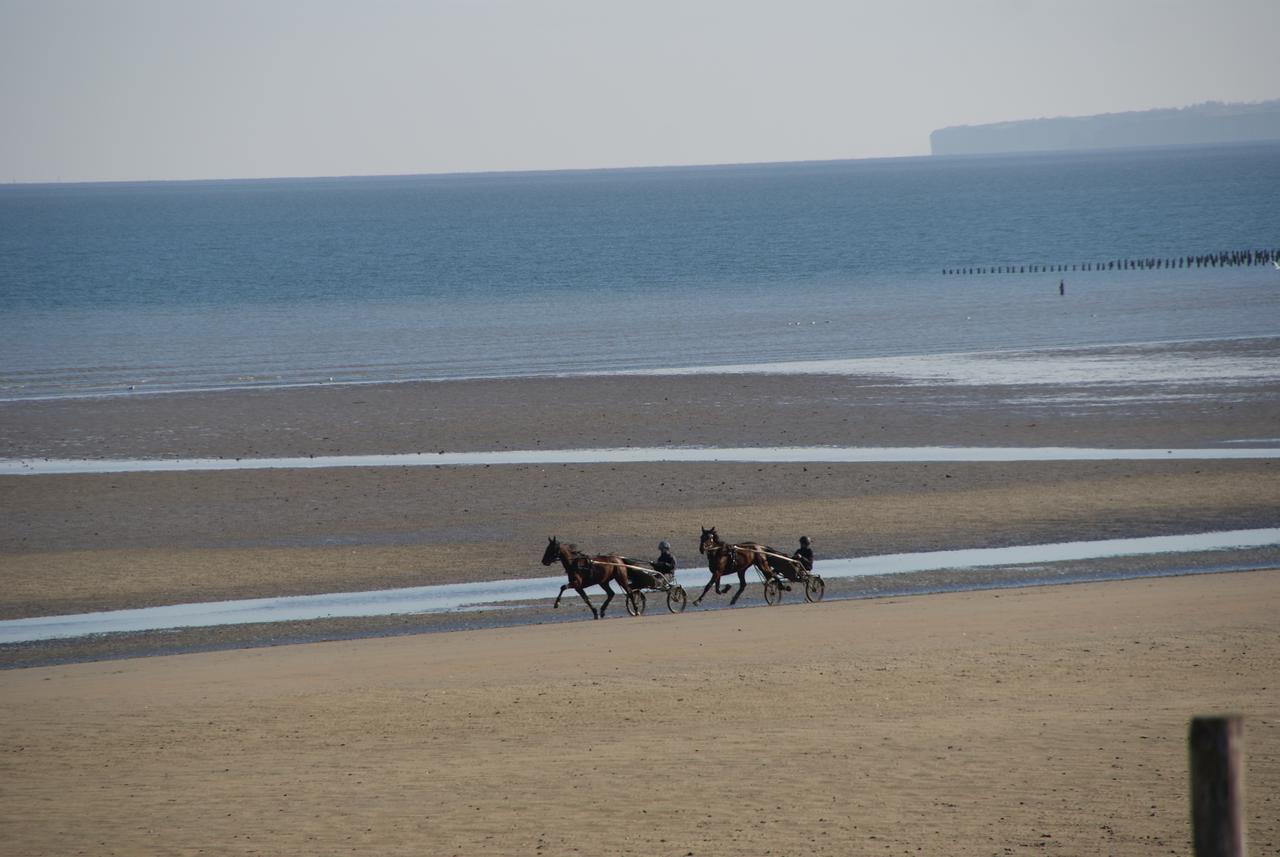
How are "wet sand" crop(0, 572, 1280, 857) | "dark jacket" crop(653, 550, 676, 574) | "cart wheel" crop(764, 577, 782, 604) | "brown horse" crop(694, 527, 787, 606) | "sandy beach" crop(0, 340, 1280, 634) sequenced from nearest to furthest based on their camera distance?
1. "wet sand" crop(0, 572, 1280, 857)
2. "dark jacket" crop(653, 550, 676, 574)
3. "brown horse" crop(694, 527, 787, 606)
4. "cart wheel" crop(764, 577, 782, 604)
5. "sandy beach" crop(0, 340, 1280, 634)

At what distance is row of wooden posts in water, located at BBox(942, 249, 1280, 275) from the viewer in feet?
298

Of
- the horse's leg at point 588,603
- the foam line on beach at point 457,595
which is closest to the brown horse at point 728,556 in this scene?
the horse's leg at point 588,603

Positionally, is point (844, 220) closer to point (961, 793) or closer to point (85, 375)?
point (85, 375)

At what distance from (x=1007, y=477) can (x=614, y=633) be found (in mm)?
14428

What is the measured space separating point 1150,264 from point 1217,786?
93.0 meters

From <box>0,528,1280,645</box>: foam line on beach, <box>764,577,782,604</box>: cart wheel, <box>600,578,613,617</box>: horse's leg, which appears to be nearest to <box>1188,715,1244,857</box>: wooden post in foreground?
<box>600,578,613,617</box>: horse's leg

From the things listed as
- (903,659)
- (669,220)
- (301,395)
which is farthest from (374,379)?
(669,220)

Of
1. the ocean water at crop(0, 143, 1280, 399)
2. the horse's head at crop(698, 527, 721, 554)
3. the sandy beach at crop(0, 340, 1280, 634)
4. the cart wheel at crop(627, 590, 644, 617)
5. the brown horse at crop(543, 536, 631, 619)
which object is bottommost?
the cart wheel at crop(627, 590, 644, 617)

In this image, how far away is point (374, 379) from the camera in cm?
5188

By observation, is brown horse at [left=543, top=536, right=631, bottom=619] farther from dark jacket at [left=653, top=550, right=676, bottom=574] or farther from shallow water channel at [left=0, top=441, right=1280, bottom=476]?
shallow water channel at [left=0, top=441, right=1280, bottom=476]

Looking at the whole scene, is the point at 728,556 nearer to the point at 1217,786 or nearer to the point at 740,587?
the point at 740,587

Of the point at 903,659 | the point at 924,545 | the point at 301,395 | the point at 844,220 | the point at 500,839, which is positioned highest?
the point at 844,220

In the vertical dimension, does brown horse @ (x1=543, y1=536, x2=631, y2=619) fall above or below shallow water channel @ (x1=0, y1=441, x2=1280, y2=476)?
below

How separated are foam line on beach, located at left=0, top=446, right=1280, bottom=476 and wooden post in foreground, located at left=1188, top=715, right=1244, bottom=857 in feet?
93.7
